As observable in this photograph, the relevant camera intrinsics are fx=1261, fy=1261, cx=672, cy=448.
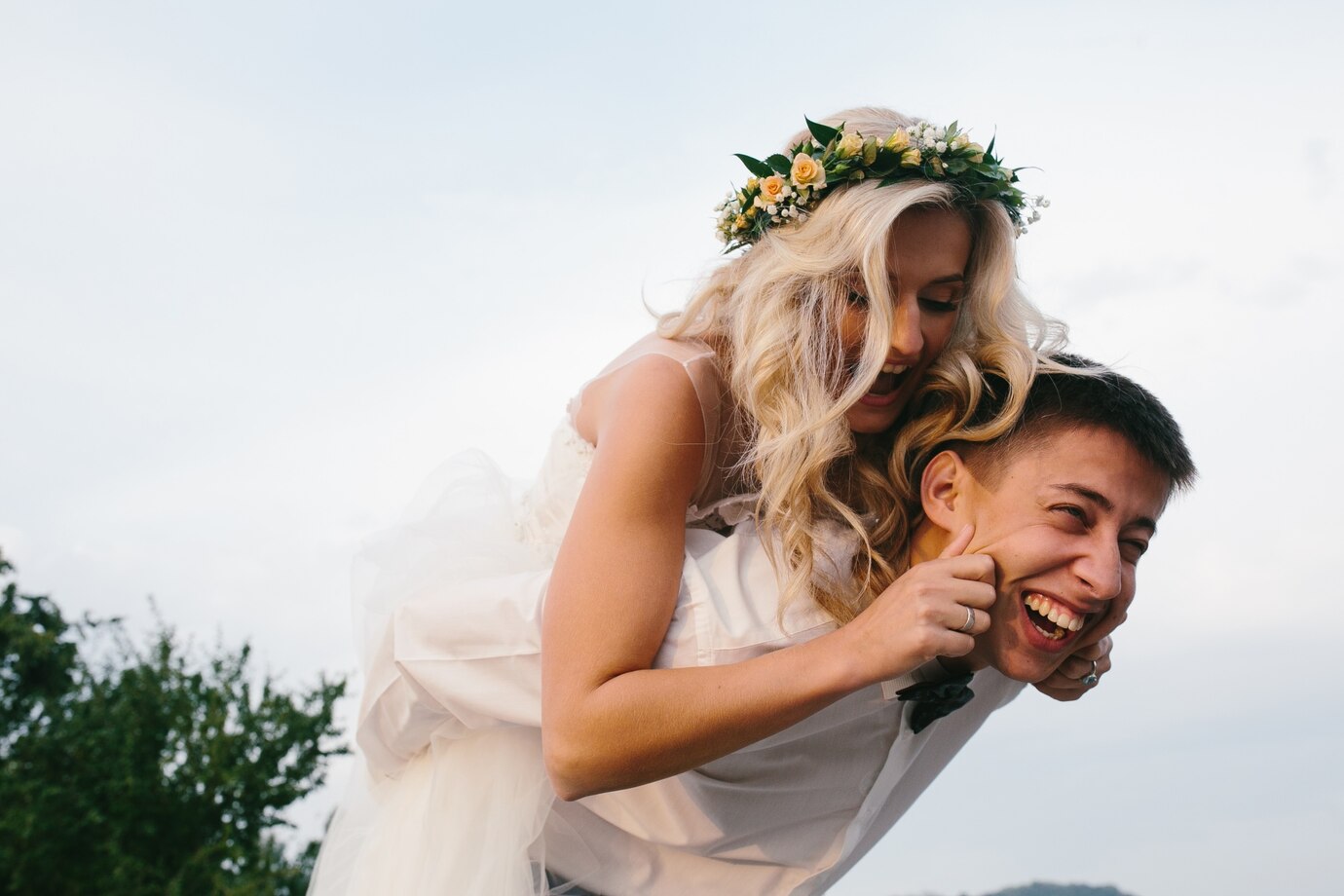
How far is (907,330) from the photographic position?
3824 millimetres

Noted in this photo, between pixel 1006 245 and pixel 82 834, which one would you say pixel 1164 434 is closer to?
pixel 1006 245

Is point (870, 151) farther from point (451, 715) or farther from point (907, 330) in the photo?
point (451, 715)

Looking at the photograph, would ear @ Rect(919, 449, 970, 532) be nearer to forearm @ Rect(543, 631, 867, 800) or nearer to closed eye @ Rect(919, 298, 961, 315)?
closed eye @ Rect(919, 298, 961, 315)

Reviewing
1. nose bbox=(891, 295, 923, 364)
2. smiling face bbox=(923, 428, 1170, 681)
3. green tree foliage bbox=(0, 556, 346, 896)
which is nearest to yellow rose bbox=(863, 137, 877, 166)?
nose bbox=(891, 295, 923, 364)

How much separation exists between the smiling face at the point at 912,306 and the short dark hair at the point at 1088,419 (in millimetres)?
265

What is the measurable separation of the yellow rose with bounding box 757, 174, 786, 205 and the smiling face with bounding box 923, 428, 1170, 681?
115 centimetres

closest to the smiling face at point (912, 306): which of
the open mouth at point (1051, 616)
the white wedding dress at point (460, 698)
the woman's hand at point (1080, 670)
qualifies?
the white wedding dress at point (460, 698)

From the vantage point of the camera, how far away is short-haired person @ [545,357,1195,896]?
3.29 meters

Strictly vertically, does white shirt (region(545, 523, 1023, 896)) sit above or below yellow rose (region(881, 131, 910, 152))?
below

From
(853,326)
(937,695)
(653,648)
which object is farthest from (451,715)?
(853,326)

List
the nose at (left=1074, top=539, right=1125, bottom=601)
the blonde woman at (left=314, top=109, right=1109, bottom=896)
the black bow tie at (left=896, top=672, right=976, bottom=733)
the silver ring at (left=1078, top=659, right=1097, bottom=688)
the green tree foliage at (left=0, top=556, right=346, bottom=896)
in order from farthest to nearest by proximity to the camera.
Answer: the green tree foliage at (left=0, top=556, right=346, bottom=896)
the silver ring at (left=1078, top=659, right=1097, bottom=688)
the black bow tie at (left=896, top=672, right=976, bottom=733)
the nose at (left=1074, top=539, right=1125, bottom=601)
the blonde woman at (left=314, top=109, right=1109, bottom=896)

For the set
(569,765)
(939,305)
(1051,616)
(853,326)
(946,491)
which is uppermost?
(939,305)

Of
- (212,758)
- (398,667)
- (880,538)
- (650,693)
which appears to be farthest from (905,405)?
(212,758)

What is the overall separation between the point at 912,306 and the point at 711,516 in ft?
2.95
